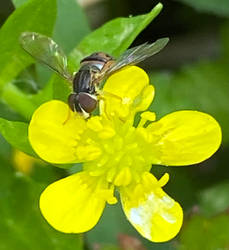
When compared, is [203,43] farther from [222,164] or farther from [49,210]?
[49,210]

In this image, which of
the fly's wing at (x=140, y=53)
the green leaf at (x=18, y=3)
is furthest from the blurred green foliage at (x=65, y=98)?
the fly's wing at (x=140, y=53)

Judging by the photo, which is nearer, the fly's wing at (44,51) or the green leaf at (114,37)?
the fly's wing at (44,51)

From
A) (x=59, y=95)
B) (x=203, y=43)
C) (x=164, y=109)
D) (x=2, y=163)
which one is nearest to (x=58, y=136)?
(x=59, y=95)

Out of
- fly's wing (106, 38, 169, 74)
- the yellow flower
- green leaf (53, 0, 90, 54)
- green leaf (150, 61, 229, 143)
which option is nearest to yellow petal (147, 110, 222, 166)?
the yellow flower

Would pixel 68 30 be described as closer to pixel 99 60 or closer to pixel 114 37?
pixel 114 37

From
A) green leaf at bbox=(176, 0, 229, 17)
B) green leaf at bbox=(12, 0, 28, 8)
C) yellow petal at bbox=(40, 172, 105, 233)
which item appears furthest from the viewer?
green leaf at bbox=(176, 0, 229, 17)

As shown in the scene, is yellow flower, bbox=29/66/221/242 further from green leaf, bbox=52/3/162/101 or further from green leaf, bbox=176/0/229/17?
green leaf, bbox=176/0/229/17

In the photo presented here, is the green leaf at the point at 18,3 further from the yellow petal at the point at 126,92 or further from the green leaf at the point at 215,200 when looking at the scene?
the green leaf at the point at 215,200
